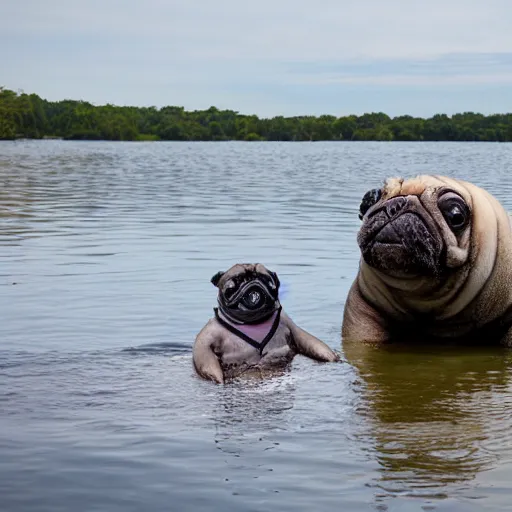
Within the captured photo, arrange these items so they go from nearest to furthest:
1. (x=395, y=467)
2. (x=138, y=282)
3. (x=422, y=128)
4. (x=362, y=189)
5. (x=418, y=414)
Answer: (x=395, y=467), (x=418, y=414), (x=138, y=282), (x=362, y=189), (x=422, y=128)

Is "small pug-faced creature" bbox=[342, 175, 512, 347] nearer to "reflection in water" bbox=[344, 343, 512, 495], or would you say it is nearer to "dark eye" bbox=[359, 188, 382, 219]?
"dark eye" bbox=[359, 188, 382, 219]

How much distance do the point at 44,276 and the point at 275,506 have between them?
8.00m

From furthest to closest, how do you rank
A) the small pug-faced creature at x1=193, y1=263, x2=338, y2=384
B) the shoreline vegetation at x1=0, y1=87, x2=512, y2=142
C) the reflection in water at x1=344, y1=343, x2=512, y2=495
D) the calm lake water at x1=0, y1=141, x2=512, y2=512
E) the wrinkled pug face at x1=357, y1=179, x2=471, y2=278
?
the shoreline vegetation at x1=0, y1=87, x2=512, y2=142 < the wrinkled pug face at x1=357, y1=179, x2=471, y2=278 < the small pug-faced creature at x1=193, y1=263, x2=338, y2=384 < the reflection in water at x1=344, y1=343, x2=512, y2=495 < the calm lake water at x1=0, y1=141, x2=512, y2=512

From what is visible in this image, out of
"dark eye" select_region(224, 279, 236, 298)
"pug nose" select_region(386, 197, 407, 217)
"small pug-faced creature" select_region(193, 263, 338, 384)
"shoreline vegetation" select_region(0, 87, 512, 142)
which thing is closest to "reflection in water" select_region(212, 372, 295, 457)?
"small pug-faced creature" select_region(193, 263, 338, 384)

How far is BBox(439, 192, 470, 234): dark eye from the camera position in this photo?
8.27 m

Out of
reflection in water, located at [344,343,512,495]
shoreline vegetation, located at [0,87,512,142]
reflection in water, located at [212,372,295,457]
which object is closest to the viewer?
reflection in water, located at [344,343,512,495]

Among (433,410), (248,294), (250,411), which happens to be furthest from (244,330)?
(433,410)

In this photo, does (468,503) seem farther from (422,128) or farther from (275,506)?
(422,128)

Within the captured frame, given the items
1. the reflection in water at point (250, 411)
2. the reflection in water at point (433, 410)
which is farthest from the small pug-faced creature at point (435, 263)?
the reflection in water at point (250, 411)

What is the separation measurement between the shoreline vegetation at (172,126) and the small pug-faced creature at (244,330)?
5341 inches

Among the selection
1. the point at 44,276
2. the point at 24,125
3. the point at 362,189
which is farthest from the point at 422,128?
the point at 44,276

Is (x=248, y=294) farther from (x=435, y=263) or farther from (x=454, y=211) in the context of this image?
(x=454, y=211)

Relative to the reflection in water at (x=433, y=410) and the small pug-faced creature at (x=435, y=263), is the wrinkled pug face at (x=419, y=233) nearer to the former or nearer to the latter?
the small pug-faced creature at (x=435, y=263)

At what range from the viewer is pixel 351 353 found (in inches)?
344
